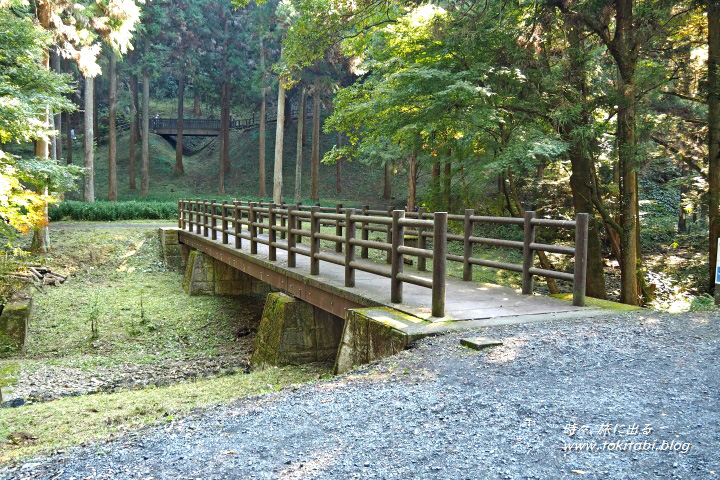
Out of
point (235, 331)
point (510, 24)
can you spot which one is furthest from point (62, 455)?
point (510, 24)

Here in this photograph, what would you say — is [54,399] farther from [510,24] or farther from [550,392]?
[510,24]

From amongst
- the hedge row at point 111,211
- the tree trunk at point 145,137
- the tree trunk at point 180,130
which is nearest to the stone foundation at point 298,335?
the hedge row at point 111,211

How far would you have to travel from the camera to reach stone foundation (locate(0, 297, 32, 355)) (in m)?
10.7

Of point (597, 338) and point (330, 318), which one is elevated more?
point (597, 338)

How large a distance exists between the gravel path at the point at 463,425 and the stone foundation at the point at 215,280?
1137cm

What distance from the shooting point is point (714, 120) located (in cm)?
1177

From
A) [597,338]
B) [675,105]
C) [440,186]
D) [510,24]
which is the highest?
[510,24]

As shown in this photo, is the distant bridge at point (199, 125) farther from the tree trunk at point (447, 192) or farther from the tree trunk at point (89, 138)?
the tree trunk at point (447, 192)

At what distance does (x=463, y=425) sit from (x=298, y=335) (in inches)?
221

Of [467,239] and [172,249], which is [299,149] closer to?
[172,249]

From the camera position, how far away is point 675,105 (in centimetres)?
1548

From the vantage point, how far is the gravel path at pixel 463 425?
3193 mm

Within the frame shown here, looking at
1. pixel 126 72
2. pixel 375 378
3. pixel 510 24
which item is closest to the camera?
pixel 375 378

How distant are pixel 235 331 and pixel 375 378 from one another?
866 centimetres
